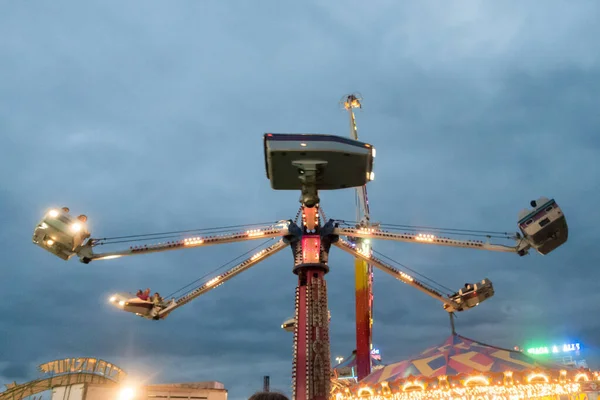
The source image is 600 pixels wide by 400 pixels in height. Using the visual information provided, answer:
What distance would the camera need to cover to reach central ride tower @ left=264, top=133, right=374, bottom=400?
16.8m

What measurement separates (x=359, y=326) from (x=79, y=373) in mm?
21297

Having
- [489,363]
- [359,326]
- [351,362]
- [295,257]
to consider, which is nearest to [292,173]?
[295,257]

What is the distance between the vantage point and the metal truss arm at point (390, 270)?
961 inches

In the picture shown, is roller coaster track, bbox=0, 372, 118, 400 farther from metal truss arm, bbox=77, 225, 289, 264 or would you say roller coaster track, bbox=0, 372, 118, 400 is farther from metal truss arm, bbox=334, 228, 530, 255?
metal truss arm, bbox=334, 228, 530, 255

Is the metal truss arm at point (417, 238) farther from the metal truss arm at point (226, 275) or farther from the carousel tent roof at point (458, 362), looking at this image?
the carousel tent roof at point (458, 362)

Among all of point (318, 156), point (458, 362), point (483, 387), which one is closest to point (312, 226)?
point (318, 156)

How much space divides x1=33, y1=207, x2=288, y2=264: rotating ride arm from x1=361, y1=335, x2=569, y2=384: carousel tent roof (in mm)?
→ 10137

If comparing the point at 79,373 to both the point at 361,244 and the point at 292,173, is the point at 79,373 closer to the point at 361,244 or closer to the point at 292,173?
the point at 292,173

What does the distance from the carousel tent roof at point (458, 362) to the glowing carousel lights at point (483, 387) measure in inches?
9.7

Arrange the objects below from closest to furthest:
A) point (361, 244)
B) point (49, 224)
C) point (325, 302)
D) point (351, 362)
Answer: point (49, 224) < point (325, 302) < point (361, 244) < point (351, 362)

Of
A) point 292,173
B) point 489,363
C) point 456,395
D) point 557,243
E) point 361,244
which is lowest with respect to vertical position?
point 456,395

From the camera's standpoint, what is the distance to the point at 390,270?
970 inches

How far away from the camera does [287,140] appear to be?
1692 centimetres

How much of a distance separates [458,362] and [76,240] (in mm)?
17124
